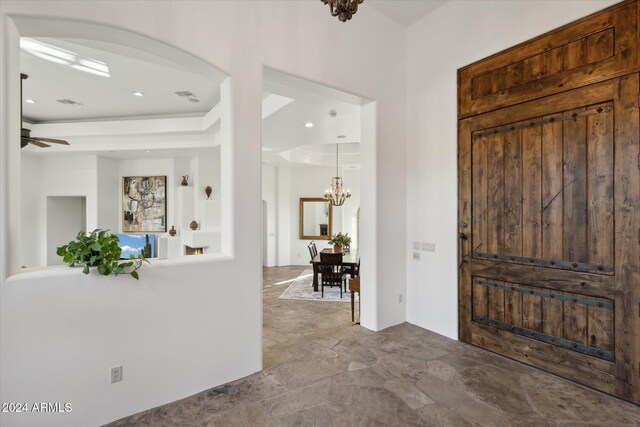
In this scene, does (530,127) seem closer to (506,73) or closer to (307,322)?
(506,73)

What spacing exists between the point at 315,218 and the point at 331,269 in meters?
4.13

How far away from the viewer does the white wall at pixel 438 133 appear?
3.24m

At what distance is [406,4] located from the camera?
3.58 m

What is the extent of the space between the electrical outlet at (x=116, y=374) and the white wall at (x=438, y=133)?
10.3 ft

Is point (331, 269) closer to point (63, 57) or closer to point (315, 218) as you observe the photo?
point (315, 218)

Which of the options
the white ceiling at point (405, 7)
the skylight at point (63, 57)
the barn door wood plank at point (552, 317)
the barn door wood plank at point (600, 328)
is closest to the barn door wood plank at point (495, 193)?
the barn door wood plank at point (552, 317)

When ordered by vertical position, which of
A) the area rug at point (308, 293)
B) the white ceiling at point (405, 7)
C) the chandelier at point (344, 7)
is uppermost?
the white ceiling at point (405, 7)

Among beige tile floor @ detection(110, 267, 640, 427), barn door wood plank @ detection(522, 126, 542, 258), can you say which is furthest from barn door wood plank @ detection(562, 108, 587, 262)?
beige tile floor @ detection(110, 267, 640, 427)

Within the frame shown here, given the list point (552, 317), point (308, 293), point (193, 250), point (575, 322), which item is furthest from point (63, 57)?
point (575, 322)

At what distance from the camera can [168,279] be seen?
237 centimetres

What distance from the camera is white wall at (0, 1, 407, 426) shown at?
1.87 meters

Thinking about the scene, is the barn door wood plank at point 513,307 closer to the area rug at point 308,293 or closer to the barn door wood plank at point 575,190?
the barn door wood plank at point 575,190

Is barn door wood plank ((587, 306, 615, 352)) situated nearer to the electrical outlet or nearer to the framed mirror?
the electrical outlet

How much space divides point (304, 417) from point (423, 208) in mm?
2631
